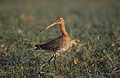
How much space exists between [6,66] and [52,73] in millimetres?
1041

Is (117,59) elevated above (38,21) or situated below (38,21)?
below

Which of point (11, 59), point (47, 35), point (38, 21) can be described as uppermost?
point (38, 21)

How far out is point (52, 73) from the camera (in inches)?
108

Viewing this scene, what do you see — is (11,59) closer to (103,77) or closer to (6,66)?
(6,66)

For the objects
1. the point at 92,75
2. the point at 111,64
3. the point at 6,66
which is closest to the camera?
the point at 92,75

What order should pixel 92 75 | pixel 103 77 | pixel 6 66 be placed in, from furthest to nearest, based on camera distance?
pixel 6 66
pixel 92 75
pixel 103 77

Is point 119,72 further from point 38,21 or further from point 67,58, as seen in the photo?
point 38,21

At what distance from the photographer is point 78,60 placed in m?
3.26

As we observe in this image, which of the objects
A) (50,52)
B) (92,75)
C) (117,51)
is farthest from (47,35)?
(92,75)

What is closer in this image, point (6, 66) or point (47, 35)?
point (6, 66)

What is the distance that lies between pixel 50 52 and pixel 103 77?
4.57 ft

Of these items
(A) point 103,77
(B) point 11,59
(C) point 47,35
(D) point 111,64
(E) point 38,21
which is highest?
(E) point 38,21

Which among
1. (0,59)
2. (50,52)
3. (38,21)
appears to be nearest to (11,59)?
(0,59)

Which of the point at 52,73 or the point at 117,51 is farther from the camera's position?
the point at 117,51
